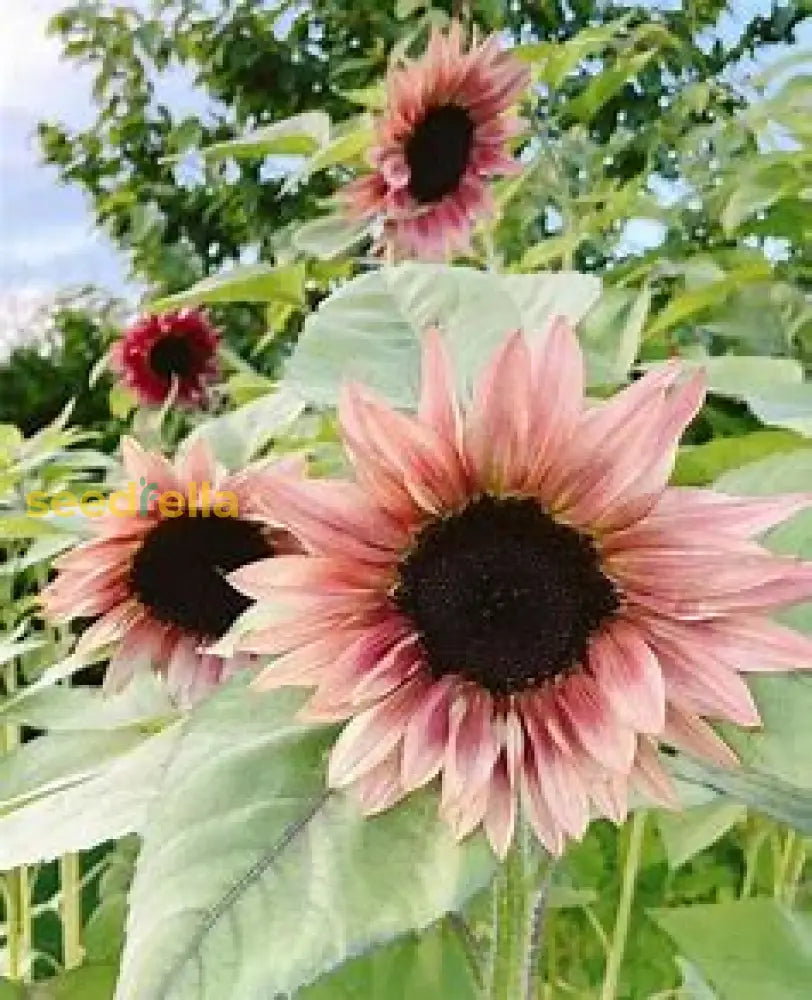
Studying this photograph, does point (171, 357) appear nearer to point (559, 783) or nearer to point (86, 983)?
point (86, 983)

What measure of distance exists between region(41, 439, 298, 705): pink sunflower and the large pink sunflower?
0.21 metres

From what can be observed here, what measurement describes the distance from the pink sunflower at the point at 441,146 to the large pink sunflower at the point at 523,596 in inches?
32.5

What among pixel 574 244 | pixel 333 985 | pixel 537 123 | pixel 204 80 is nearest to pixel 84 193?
pixel 204 80

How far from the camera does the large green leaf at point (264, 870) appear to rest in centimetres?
40

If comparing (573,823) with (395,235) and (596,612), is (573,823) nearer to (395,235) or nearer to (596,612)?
(596,612)

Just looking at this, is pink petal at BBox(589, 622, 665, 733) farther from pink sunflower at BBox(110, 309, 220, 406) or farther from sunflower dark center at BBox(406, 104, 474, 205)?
pink sunflower at BBox(110, 309, 220, 406)

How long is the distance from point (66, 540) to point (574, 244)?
0.36m

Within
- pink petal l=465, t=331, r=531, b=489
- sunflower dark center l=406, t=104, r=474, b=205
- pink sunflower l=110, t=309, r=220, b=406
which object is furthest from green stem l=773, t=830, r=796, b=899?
pink sunflower l=110, t=309, r=220, b=406

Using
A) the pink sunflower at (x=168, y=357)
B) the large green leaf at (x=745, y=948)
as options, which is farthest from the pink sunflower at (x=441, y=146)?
the large green leaf at (x=745, y=948)

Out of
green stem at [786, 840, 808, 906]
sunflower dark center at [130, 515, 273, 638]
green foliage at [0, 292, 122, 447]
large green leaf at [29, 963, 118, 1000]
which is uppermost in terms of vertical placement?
sunflower dark center at [130, 515, 273, 638]

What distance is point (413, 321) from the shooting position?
56 cm

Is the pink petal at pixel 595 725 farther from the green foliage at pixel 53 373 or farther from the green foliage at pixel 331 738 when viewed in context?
the green foliage at pixel 53 373

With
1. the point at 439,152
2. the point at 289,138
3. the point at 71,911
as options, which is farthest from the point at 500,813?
the point at 439,152

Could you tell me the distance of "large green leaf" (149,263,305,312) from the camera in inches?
34.8
